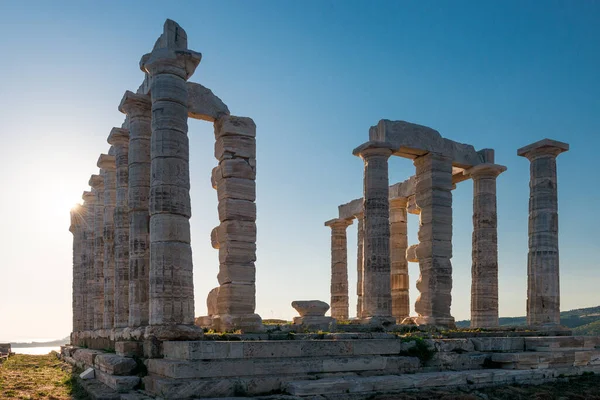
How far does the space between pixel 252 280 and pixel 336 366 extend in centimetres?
734

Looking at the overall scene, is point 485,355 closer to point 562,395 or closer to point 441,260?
point 562,395

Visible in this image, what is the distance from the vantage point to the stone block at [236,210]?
21.0 meters

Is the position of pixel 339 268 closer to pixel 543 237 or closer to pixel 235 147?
pixel 543 237

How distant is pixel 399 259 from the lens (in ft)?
111

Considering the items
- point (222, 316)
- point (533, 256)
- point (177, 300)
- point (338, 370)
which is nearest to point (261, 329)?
point (222, 316)

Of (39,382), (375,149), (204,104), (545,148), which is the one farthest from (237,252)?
(545,148)

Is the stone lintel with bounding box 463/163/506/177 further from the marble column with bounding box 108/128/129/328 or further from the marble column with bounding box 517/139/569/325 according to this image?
the marble column with bounding box 108/128/129/328

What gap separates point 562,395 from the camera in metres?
14.5

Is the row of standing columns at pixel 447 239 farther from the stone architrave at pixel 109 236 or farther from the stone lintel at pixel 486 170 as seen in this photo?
the stone architrave at pixel 109 236

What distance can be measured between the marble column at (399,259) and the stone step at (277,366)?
1698cm

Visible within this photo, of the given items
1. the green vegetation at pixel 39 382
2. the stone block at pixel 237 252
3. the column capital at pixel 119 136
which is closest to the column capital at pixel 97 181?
the column capital at pixel 119 136

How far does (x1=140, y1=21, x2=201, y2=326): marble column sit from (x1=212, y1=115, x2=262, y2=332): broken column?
325cm

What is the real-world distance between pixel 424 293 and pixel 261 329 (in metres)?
9.52

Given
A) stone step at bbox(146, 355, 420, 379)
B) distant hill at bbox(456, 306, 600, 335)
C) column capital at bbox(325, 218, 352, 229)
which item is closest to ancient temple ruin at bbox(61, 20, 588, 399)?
stone step at bbox(146, 355, 420, 379)
